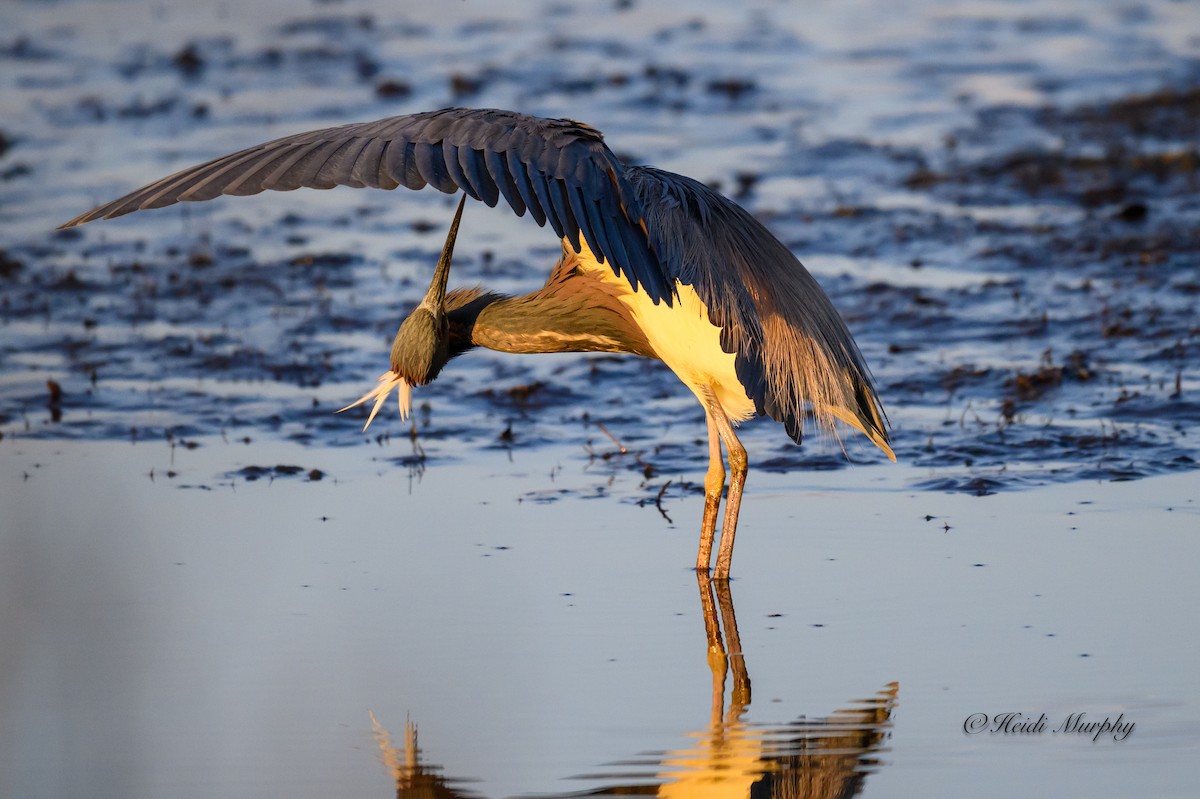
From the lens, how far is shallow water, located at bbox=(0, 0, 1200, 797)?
166 inches

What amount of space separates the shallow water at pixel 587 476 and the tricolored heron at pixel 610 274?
54cm

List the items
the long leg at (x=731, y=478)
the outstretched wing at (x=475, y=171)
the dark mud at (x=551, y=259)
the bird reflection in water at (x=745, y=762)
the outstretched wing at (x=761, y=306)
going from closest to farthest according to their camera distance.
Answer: the bird reflection in water at (x=745, y=762)
the outstretched wing at (x=475, y=171)
the outstretched wing at (x=761, y=306)
the long leg at (x=731, y=478)
the dark mud at (x=551, y=259)

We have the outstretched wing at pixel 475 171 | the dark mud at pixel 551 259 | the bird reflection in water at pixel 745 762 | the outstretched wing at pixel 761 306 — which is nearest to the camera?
the bird reflection in water at pixel 745 762

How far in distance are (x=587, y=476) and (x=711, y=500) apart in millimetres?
903

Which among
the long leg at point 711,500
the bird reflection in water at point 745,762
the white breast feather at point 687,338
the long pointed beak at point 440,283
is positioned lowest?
the bird reflection in water at point 745,762

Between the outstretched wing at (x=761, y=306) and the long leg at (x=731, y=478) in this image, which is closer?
the outstretched wing at (x=761, y=306)

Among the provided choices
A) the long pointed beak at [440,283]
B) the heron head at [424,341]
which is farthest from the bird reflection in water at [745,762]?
the long pointed beak at [440,283]

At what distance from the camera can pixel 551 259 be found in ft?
31.0

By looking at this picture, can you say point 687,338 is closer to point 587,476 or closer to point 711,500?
point 711,500

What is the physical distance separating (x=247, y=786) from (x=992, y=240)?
21.5 feet
